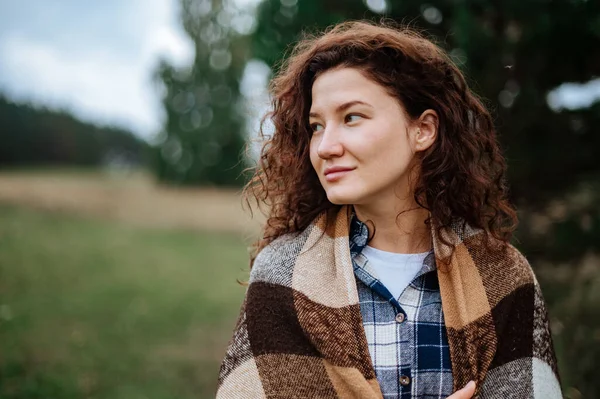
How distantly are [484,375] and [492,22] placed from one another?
2.39 metres

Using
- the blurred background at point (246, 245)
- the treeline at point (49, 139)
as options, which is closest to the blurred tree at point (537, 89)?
the blurred background at point (246, 245)

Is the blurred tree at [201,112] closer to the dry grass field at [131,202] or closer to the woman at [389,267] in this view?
the dry grass field at [131,202]

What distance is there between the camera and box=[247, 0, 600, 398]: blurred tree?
3199 mm

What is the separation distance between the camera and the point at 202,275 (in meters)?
11.1

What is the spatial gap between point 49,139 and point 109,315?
89.2 ft

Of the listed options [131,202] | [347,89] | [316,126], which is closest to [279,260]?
[316,126]

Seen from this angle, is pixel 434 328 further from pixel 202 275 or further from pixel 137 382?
pixel 202 275

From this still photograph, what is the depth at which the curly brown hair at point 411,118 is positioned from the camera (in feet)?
6.39

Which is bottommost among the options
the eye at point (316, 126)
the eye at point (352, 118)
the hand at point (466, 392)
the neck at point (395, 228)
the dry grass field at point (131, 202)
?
the hand at point (466, 392)

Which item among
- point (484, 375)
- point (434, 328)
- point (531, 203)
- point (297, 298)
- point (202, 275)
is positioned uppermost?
point (202, 275)

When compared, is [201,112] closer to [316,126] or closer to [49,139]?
[49,139]

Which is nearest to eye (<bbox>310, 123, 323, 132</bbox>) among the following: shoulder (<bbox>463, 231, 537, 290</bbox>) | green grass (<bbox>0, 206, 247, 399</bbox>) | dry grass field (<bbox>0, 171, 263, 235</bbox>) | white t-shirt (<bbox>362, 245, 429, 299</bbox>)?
white t-shirt (<bbox>362, 245, 429, 299</bbox>)

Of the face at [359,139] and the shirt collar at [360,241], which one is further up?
the face at [359,139]

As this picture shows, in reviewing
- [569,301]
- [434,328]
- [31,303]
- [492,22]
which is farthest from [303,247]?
[31,303]
